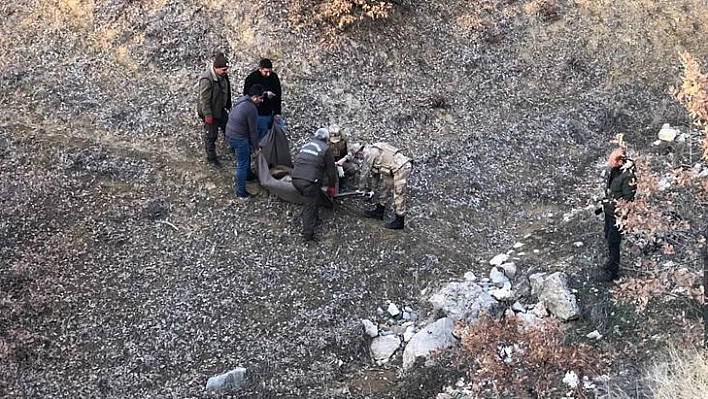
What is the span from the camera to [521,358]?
24.7 ft

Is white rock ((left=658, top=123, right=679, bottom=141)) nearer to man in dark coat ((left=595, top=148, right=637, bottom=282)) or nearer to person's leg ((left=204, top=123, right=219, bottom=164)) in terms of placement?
man in dark coat ((left=595, top=148, right=637, bottom=282))

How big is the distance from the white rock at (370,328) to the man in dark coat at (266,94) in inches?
130

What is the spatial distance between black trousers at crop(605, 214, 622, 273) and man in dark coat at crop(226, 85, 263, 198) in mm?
4928

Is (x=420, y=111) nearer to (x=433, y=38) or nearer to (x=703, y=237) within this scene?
(x=433, y=38)

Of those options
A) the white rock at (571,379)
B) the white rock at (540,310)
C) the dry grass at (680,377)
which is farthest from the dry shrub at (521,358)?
the white rock at (540,310)

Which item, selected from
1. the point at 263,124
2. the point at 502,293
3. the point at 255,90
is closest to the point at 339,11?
the point at 263,124

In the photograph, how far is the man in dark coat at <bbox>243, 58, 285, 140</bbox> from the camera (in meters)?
10.6

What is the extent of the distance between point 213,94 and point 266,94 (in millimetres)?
788

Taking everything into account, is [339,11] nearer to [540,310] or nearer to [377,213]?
[377,213]

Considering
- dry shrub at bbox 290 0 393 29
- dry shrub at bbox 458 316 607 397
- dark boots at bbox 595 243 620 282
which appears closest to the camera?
dry shrub at bbox 458 316 607 397

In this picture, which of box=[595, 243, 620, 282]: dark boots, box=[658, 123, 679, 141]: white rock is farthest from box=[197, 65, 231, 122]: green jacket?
box=[658, 123, 679, 141]: white rock

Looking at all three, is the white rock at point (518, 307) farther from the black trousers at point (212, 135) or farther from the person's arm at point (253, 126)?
the black trousers at point (212, 135)

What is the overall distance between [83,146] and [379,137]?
484 cm

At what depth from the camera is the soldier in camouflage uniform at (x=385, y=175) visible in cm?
992
